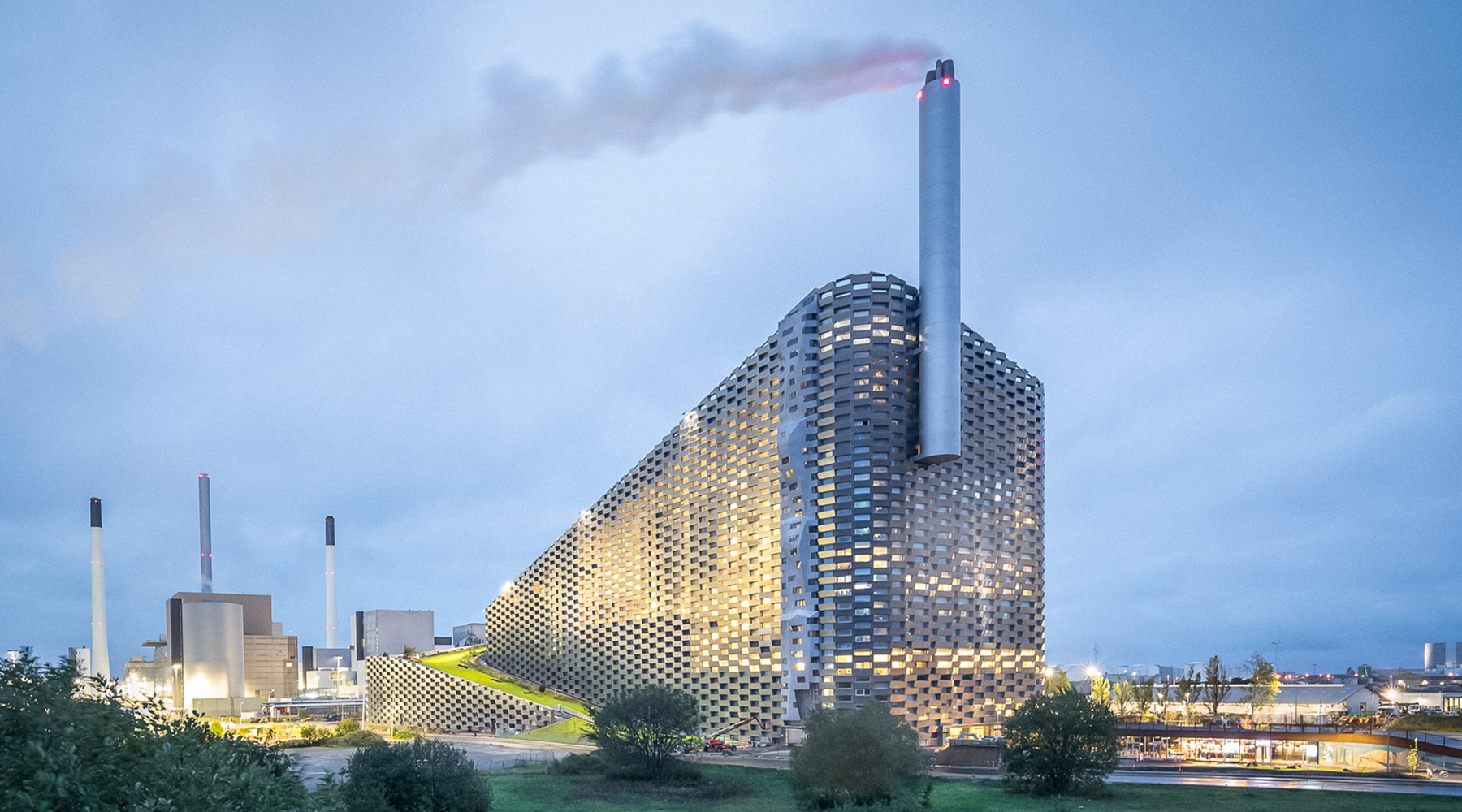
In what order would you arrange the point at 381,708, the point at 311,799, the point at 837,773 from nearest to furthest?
the point at 311,799
the point at 837,773
the point at 381,708

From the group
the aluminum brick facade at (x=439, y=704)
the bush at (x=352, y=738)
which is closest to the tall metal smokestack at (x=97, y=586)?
the aluminum brick facade at (x=439, y=704)

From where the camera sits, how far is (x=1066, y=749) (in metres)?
41.3

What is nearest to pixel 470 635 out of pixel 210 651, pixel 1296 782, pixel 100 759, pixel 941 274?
pixel 210 651

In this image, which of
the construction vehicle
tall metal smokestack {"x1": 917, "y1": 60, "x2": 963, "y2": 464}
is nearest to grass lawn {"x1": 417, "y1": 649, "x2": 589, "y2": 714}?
the construction vehicle

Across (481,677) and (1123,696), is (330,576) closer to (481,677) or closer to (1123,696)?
(481,677)

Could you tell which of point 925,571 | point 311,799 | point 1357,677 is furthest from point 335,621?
point 1357,677

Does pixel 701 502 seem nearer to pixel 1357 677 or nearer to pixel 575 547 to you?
pixel 575 547

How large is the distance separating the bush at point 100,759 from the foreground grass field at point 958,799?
27.9m

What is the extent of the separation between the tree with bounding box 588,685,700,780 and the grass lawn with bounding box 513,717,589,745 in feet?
86.3

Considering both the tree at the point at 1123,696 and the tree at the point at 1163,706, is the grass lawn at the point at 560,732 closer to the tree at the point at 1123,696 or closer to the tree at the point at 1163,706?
the tree at the point at 1123,696

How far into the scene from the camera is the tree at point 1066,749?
135 feet

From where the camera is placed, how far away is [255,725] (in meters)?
80.8

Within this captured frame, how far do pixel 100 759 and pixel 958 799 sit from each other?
36.6 m

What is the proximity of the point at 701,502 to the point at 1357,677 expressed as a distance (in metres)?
113
